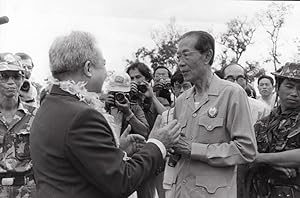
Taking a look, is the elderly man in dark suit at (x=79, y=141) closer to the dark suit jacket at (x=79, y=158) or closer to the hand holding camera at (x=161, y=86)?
the dark suit jacket at (x=79, y=158)

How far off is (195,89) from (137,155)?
4.29 feet

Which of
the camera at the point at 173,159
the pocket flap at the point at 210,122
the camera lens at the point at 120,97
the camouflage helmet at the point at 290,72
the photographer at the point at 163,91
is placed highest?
the camouflage helmet at the point at 290,72

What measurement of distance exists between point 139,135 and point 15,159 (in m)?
1.61

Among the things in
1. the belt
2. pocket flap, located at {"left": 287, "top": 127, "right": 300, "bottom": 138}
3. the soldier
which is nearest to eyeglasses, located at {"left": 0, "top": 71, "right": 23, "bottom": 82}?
the soldier

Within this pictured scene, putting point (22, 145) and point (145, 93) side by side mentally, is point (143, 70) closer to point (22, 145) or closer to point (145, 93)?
point (145, 93)

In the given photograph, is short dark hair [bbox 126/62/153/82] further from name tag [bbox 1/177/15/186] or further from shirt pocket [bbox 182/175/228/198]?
shirt pocket [bbox 182/175/228/198]

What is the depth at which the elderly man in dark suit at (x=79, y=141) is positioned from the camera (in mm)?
2705

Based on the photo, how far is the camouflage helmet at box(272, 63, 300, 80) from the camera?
407 centimetres

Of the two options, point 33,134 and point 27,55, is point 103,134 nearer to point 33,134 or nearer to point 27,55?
point 33,134

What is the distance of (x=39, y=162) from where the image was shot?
9.37 ft

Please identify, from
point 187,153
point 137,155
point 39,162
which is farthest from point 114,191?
point 187,153

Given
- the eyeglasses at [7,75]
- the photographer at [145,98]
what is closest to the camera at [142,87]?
the photographer at [145,98]

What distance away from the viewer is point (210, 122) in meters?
3.80

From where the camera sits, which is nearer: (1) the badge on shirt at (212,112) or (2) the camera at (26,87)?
(1) the badge on shirt at (212,112)
